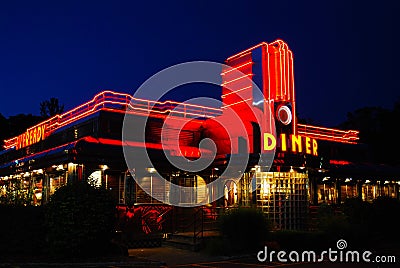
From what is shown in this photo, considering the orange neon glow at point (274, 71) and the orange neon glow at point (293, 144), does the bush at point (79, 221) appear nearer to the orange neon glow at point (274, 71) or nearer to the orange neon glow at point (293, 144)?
the orange neon glow at point (293, 144)

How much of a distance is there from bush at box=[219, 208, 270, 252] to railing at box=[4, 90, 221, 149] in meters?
7.90

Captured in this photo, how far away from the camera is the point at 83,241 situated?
12.2 m

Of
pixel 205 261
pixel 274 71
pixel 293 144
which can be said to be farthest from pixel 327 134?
pixel 205 261

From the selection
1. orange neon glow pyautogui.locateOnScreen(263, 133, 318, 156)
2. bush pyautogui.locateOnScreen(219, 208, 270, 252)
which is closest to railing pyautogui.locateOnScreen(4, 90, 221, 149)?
orange neon glow pyautogui.locateOnScreen(263, 133, 318, 156)

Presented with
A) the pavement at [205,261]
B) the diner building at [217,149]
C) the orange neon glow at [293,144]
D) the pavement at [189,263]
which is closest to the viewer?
the pavement at [189,263]

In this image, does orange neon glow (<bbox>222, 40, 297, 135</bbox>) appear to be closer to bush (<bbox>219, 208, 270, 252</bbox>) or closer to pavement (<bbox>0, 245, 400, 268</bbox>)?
bush (<bbox>219, 208, 270, 252</bbox>)

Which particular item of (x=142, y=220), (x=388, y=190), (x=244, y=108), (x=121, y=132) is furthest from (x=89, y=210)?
(x=388, y=190)

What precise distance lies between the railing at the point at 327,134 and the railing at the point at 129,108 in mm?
6391

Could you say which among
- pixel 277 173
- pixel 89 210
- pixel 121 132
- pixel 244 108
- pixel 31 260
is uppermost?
pixel 244 108

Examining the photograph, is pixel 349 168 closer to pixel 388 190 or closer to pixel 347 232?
pixel 388 190

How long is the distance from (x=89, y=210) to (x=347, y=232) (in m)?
8.25

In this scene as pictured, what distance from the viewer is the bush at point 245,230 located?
1395 centimetres

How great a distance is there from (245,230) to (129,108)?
850 cm

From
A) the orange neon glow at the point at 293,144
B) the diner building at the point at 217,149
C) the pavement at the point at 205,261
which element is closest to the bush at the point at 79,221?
the pavement at the point at 205,261
